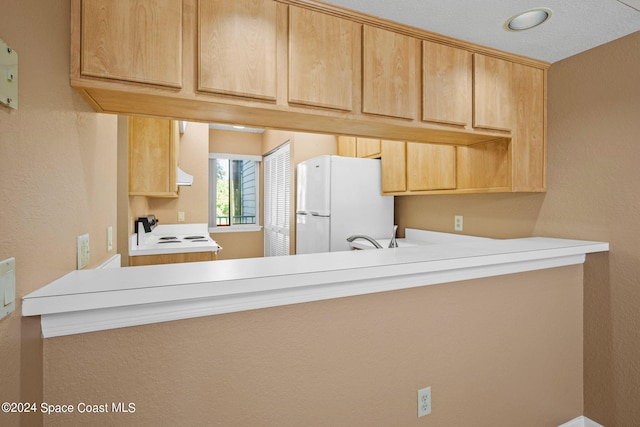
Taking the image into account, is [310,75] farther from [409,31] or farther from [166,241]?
[166,241]

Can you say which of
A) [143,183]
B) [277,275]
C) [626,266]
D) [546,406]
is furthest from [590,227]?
[143,183]

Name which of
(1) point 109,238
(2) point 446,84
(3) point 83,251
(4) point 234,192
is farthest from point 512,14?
(4) point 234,192

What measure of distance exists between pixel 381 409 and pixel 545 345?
3.73 feet

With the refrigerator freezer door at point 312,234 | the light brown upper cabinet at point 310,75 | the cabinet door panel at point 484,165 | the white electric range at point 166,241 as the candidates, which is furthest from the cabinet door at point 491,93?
the white electric range at point 166,241

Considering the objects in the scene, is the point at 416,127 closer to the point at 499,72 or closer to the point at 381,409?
the point at 499,72

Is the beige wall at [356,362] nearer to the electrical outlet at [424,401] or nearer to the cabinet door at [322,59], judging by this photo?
the electrical outlet at [424,401]

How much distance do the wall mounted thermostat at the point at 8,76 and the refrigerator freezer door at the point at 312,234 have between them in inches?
103

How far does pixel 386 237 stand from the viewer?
3418 millimetres

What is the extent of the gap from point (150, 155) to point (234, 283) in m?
1.95

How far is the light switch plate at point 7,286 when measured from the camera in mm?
707

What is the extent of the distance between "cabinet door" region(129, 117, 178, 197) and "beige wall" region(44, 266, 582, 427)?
1.75m

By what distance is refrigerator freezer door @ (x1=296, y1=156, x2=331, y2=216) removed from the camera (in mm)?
3244

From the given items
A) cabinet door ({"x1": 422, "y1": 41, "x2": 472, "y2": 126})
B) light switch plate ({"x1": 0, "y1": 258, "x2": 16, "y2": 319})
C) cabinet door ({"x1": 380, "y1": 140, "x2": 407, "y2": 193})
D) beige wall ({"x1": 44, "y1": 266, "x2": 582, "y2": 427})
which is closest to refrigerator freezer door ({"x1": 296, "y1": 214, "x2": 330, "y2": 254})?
cabinet door ({"x1": 380, "y1": 140, "x2": 407, "y2": 193})

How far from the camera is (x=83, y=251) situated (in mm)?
1206
